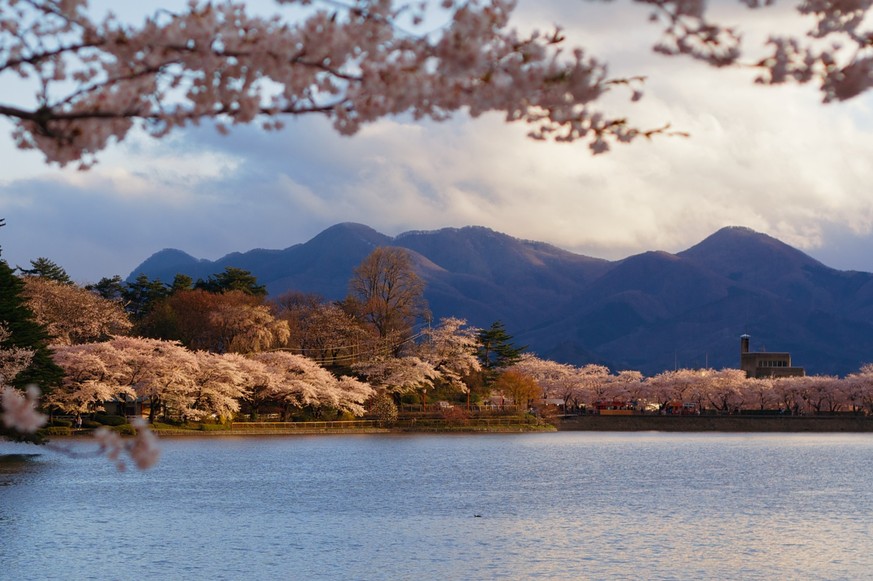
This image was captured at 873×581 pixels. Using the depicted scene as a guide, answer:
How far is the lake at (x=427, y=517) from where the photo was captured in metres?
22.5

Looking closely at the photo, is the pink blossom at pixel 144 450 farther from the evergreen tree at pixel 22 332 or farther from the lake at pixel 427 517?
the evergreen tree at pixel 22 332

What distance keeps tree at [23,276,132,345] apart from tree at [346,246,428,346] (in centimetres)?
1765

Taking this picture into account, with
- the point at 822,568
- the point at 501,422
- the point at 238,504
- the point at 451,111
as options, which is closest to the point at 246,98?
the point at 451,111

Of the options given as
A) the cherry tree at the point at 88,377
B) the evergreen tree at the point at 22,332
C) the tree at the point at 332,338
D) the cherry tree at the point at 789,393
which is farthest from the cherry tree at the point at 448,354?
the cherry tree at the point at 789,393

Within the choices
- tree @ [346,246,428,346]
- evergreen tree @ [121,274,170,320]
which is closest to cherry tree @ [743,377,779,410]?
tree @ [346,246,428,346]

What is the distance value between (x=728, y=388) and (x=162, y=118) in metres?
111

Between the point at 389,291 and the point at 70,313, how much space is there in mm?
23024

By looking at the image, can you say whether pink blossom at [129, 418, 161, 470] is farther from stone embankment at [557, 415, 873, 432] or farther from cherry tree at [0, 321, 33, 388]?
stone embankment at [557, 415, 873, 432]

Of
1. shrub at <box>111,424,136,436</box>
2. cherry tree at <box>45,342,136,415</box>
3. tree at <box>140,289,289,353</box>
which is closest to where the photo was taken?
shrub at <box>111,424,136,436</box>

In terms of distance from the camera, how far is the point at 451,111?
649 centimetres

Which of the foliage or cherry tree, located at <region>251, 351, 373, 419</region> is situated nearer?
cherry tree, located at <region>251, 351, 373, 419</region>

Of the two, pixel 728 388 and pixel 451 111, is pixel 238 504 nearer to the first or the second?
pixel 451 111

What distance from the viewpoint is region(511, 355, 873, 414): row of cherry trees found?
105750 millimetres

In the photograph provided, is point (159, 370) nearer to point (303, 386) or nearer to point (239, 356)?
point (239, 356)
